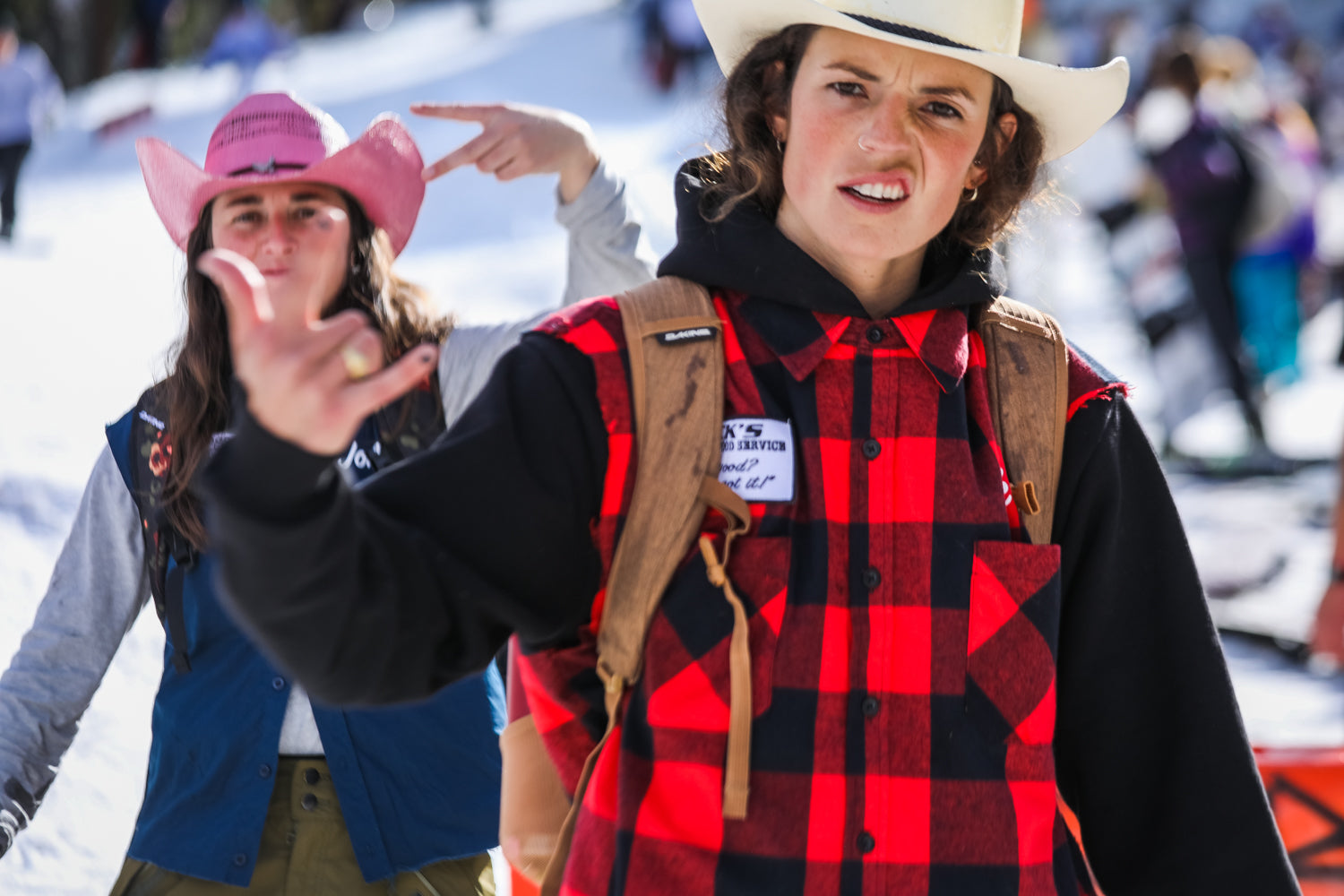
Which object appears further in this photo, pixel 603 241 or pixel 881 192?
pixel 603 241

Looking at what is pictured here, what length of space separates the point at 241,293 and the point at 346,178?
153cm

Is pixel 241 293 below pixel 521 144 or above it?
below

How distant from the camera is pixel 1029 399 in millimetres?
1972

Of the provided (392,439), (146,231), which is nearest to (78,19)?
(146,231)

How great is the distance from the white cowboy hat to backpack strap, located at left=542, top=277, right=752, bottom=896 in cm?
53

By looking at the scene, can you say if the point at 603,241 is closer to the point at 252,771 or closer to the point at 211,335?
the point at 211,335

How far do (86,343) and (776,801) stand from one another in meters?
6.29

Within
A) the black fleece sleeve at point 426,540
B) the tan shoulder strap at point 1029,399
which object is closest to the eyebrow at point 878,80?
the tan shoulder strap at point 1029,399

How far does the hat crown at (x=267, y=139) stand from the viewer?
2.78 meters

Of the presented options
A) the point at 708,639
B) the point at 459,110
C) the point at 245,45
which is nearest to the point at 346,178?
the point at 459,110

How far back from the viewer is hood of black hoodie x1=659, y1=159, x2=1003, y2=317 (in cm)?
193

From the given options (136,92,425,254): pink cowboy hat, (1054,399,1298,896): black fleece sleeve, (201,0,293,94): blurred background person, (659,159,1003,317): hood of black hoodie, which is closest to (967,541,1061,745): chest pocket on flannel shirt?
(1054,399,1298,896): black fleece sleeve

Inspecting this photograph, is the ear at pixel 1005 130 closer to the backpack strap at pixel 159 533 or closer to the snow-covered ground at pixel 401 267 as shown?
the snow-covered ground at pixel 401 267

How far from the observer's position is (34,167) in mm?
16469
